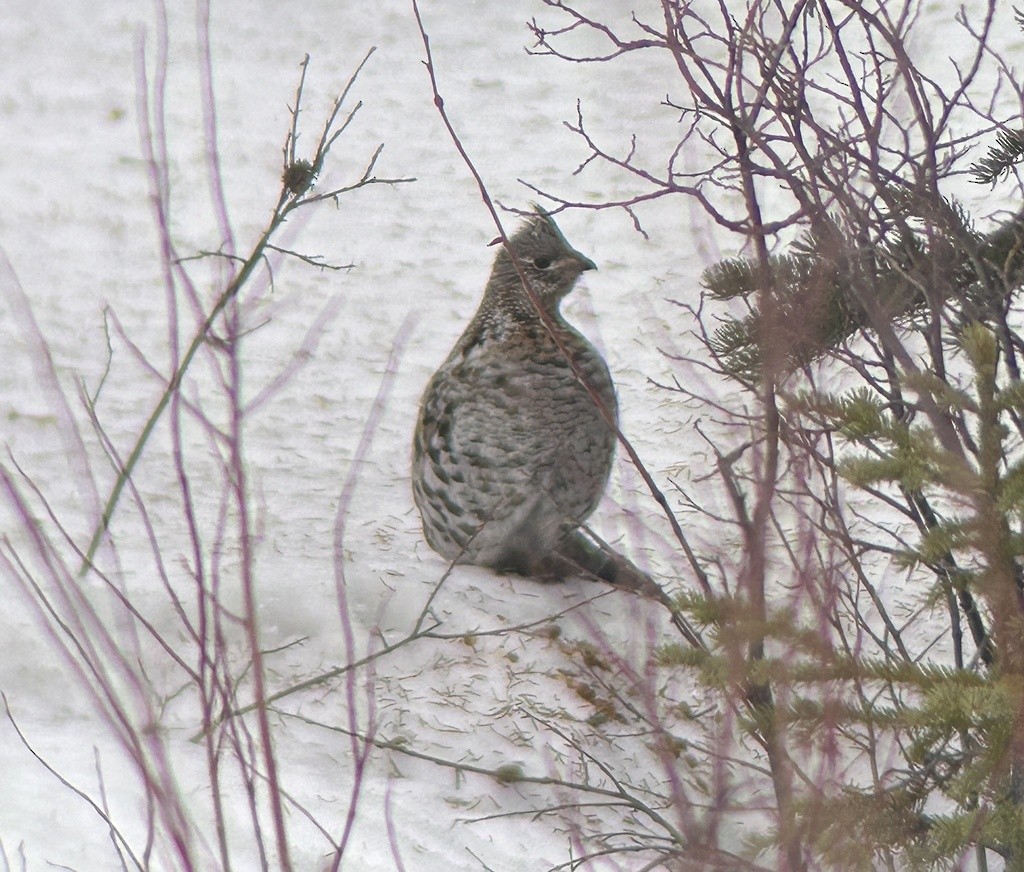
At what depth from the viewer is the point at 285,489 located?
608 centimetres

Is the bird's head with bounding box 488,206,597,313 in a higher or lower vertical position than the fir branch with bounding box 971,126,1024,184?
higher

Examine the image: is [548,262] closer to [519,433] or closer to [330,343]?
[519,433]

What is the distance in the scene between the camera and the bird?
16.1 feet

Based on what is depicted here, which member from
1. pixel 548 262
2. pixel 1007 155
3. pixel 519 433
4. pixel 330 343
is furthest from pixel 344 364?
pixel 1007 155

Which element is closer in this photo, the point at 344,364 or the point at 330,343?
the point at 344,364

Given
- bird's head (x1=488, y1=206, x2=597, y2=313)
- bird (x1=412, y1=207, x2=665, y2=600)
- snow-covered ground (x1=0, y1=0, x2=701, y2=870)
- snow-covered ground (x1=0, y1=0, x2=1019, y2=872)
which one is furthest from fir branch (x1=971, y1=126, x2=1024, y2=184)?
bird's head (x1=488, y1=206, x2=597, y2=313)

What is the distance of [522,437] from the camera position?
490 centimetres

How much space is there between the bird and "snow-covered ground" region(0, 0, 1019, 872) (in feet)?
0.50

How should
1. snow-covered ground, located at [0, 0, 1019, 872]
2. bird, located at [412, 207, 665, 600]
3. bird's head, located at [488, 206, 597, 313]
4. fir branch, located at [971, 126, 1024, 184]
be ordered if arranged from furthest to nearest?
bird's head, located at [488, 206, 597, 313] → bird, located at [412, 207, 665, 600] → snow-covered ground, located at [0, 0, 1019, 872] → fir branch, located at [971, 126, 1024, 184]

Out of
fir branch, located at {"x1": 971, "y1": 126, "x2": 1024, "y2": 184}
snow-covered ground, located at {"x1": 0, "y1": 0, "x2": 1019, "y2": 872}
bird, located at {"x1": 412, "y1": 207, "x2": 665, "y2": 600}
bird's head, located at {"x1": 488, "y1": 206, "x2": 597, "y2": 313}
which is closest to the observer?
fir branch, located at {"x1": 971, "y1": 126, "x2": 1024, "y2": 184}

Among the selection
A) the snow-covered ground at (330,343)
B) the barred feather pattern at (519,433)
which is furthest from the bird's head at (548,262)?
the snow-covered ground at (330,343)

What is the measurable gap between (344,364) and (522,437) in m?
2.84

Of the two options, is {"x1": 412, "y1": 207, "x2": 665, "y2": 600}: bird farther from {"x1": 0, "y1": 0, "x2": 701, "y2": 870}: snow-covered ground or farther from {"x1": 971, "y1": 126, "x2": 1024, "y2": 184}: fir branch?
{"x1": 971, "y1": 126, "x2": 1024, "y2": 184}: fir branch

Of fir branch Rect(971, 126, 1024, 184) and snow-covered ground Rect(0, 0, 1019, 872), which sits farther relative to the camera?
snow-covered ground Rect(0, 0, 1019, 872)
